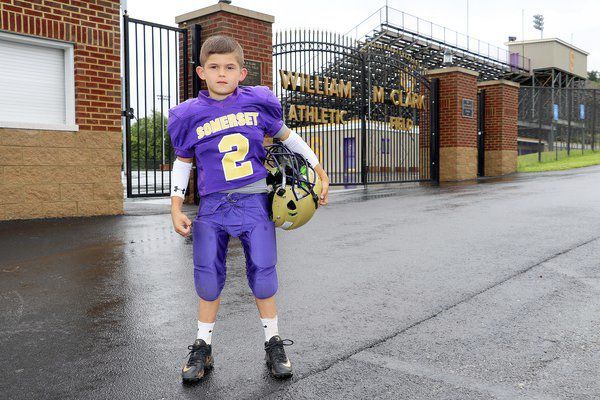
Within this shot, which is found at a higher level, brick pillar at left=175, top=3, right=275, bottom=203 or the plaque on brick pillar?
brick pillar at left=175, top=3, right=275, bottom=203

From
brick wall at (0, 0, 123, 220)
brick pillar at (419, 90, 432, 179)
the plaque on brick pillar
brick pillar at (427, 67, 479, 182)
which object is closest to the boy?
brick wall at (0, 0, 123, 220)

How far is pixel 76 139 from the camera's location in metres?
8.40

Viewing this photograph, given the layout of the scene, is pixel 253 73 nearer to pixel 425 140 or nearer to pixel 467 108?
pixel 425 140

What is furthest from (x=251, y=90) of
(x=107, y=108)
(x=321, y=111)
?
(x=321, y=111)

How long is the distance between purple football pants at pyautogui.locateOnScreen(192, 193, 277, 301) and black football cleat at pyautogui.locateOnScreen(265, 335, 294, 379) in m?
0.24

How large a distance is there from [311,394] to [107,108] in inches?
285

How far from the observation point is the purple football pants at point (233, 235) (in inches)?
113

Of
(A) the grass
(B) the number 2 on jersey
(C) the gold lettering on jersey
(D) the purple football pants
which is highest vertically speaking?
(A) the grass

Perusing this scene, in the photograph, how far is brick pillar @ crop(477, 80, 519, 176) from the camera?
61.3 feet

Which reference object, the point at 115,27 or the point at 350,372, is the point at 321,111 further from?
the point at 350,372

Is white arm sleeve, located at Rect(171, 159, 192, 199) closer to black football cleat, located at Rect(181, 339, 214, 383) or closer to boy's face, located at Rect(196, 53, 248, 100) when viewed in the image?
boy's face, located at Rect(196, 53, 248, 100)

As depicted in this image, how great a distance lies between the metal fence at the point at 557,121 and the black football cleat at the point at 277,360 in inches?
827

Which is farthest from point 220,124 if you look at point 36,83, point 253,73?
point 253,73

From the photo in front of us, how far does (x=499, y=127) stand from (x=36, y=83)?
14.5 metres
